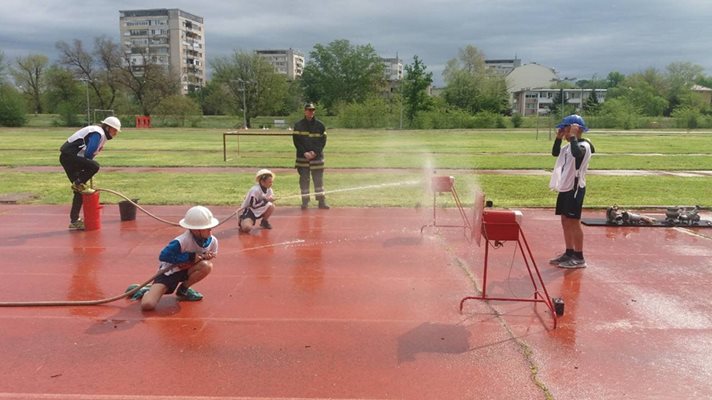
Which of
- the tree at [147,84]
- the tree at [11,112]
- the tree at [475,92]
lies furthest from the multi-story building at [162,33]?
the tree at [475,92]

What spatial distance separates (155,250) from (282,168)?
11.8 m

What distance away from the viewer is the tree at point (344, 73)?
102 m

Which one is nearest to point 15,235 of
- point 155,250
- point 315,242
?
point 155,250

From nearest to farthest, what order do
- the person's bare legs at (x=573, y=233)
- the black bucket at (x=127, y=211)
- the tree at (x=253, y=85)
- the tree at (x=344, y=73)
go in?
the person's bare legs at (x=573, y=233), the black bucket at (x=127, y=211), the tree at (x=253, y=85), the tree at (x=344, y=73)

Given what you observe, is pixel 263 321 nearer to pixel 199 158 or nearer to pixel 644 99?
pixel 199 158

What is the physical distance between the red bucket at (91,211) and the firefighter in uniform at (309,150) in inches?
149

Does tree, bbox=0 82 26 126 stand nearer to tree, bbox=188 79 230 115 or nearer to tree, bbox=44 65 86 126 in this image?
tree, bbox=44 65 86 126

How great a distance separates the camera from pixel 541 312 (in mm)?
5504

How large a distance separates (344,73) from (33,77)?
51876mm

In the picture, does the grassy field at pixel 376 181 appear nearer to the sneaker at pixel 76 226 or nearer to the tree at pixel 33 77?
the sneaker at pixel 76 226

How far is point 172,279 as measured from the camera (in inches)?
220

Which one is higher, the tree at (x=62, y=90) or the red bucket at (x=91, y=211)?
the tree at (x=62, y=90)

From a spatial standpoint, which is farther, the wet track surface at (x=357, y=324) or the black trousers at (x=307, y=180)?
the black trousers at (x=307, y=180)

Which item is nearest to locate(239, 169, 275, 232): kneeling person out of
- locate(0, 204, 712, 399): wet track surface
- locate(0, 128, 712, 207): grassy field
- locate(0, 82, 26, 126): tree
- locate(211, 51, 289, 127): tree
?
locate(0, 204, 712, 399): wet track surface
